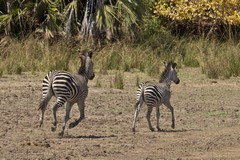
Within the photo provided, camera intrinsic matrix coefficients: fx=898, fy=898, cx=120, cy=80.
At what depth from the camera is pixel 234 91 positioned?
69.6 ft

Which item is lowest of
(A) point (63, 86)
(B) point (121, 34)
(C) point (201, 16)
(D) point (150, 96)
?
(D) point (150, 96)

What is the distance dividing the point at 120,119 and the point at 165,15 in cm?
1693

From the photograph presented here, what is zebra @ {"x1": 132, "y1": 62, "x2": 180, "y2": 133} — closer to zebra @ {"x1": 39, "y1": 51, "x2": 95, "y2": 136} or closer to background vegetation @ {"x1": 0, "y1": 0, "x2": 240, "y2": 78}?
zebra @ {"x1": 39, "y1": 51, "x2": 95, "y2": 136}

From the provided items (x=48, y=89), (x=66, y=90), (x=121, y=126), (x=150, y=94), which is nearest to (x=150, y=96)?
(x=150, y=94)

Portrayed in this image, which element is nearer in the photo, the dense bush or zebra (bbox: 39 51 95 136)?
zebra (bbox: 39 51 95 136)

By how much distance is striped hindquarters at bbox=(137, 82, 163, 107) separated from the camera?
1460 centimetres

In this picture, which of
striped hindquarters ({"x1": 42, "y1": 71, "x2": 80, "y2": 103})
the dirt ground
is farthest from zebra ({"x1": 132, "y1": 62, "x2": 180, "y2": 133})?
striped hindquarters ({"x1": 42, "y1": 71, "x2": 80, "y2": 103})

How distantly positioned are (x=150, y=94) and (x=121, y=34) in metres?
15.0

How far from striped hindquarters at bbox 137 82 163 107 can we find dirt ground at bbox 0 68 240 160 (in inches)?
20.5

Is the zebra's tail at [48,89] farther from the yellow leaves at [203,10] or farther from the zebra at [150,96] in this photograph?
the yellow leaves at [203,10]

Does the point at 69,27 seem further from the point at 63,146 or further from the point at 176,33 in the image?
the point at 63,146

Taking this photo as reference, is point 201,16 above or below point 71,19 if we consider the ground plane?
above

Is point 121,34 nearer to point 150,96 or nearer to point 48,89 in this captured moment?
point 150,96

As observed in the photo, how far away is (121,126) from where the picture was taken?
50.2 feet
